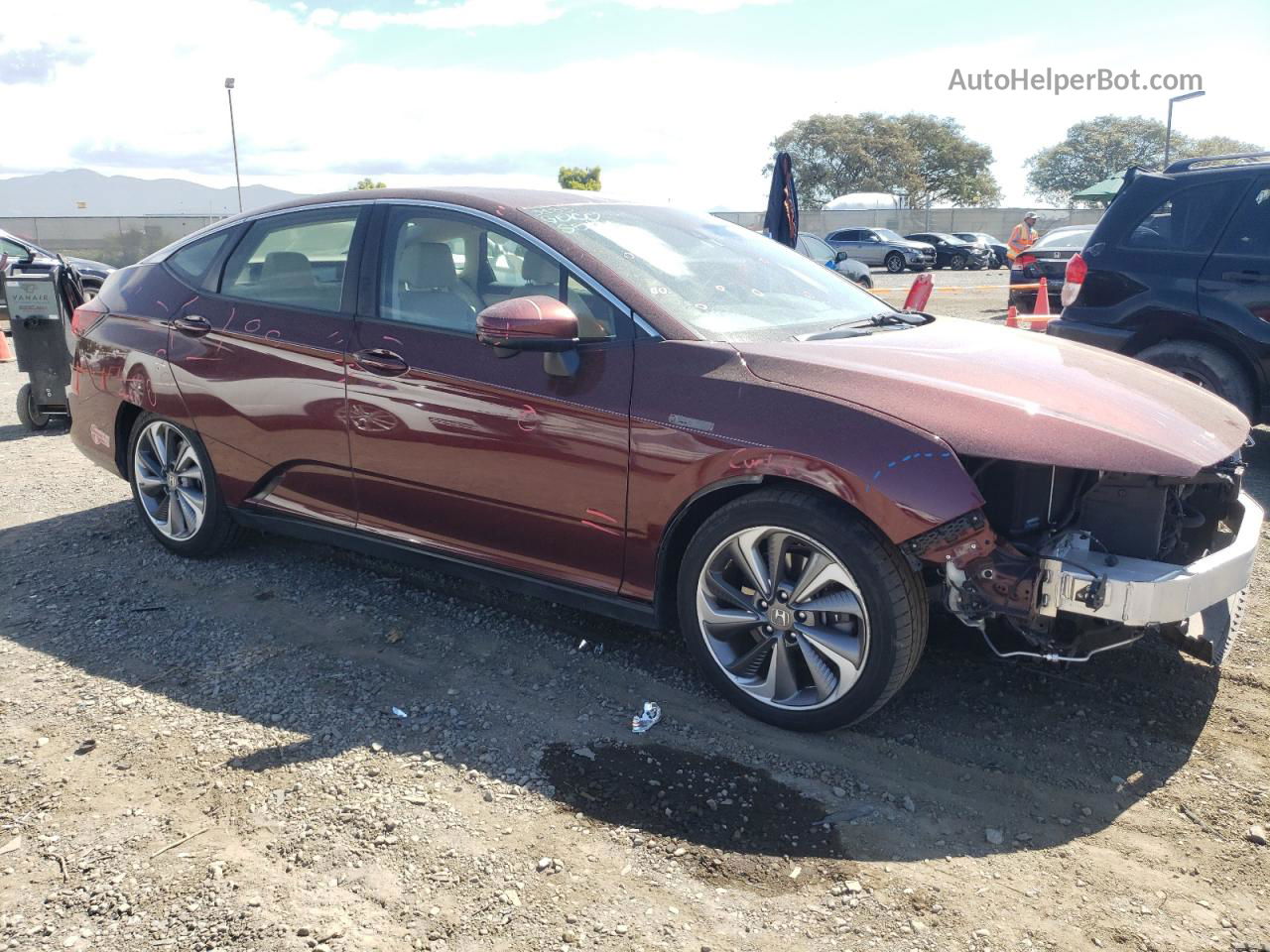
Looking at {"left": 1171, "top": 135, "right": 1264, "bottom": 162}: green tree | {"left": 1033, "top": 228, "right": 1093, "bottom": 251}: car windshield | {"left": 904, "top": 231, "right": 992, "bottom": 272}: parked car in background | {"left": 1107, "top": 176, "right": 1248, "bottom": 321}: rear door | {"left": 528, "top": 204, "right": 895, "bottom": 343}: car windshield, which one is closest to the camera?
{"left": 528, "top": 204, "right": 895, "bottom": 343}: car windshield

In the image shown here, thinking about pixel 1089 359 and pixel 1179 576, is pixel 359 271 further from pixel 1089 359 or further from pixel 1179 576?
pixel 1179 576

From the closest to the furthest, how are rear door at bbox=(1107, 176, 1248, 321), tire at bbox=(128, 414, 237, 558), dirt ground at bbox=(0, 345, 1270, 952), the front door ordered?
dirt ground at bbox=(0, 345, 1270, 952), the front door, tire at bbox=(128, 414, 237, 558), rear door at bbox=(1107, 176, 1248, 321)

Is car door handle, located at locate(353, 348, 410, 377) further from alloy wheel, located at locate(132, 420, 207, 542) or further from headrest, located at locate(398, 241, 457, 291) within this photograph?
alloy wheel, located at locate(132, 420, 207, 542)

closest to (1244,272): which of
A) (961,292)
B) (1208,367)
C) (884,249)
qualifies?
(1208,367)

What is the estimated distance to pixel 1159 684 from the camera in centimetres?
356

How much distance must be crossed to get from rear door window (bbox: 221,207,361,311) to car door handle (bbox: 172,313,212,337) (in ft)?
0.55

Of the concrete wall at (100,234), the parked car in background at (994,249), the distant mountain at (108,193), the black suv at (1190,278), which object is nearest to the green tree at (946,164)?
the parked car in background at (994,249)

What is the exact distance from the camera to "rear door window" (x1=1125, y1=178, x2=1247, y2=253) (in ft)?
20.1

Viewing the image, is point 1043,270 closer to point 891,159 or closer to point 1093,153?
point 891,159

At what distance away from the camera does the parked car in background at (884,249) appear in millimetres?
35781

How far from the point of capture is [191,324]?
4.61m

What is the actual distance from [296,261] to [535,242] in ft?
4.30

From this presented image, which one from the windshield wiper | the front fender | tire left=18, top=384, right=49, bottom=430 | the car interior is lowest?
tire left=18, top=384, right=49, bottom=430

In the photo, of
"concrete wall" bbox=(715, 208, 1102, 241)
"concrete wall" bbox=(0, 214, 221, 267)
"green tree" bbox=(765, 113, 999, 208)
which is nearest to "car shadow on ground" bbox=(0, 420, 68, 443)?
"concrete wall" bbox=(0, 214, 221, 267)
